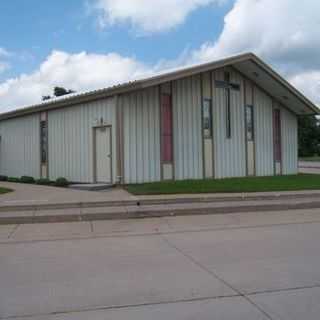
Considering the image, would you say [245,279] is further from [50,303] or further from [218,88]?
[218,88]

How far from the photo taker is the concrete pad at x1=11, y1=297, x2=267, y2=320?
4.46 meters

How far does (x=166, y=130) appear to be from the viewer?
57.4ft

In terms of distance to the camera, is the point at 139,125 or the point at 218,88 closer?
the point at 139,125

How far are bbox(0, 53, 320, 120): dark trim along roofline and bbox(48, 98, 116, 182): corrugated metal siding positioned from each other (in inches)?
12.9

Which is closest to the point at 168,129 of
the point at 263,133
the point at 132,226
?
the point at 263,133

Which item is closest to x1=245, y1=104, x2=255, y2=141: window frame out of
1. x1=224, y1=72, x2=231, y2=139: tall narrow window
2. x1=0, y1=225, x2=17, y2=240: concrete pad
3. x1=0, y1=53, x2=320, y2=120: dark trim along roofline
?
x1=224, y1=72, x2=231, y2=139: tall narrow window

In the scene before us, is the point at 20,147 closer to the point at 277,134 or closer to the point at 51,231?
the point at 277,134

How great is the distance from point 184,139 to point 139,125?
2200mm

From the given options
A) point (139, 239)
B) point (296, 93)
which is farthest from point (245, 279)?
point (296, 93)

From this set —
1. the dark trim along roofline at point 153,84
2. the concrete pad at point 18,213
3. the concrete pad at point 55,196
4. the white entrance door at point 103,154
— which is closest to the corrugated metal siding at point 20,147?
the dark trim along roofline at point 153,84

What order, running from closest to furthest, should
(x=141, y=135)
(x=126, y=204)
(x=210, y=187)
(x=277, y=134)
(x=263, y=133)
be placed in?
(x=126, y=204)
(x=210, y=187)
(x=141, y=135)
(x=263, y=133)
(x=277, y=134)

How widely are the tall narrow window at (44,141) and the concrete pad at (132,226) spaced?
10.1 metres

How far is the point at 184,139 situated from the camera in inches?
709

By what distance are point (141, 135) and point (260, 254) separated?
10067 mm
